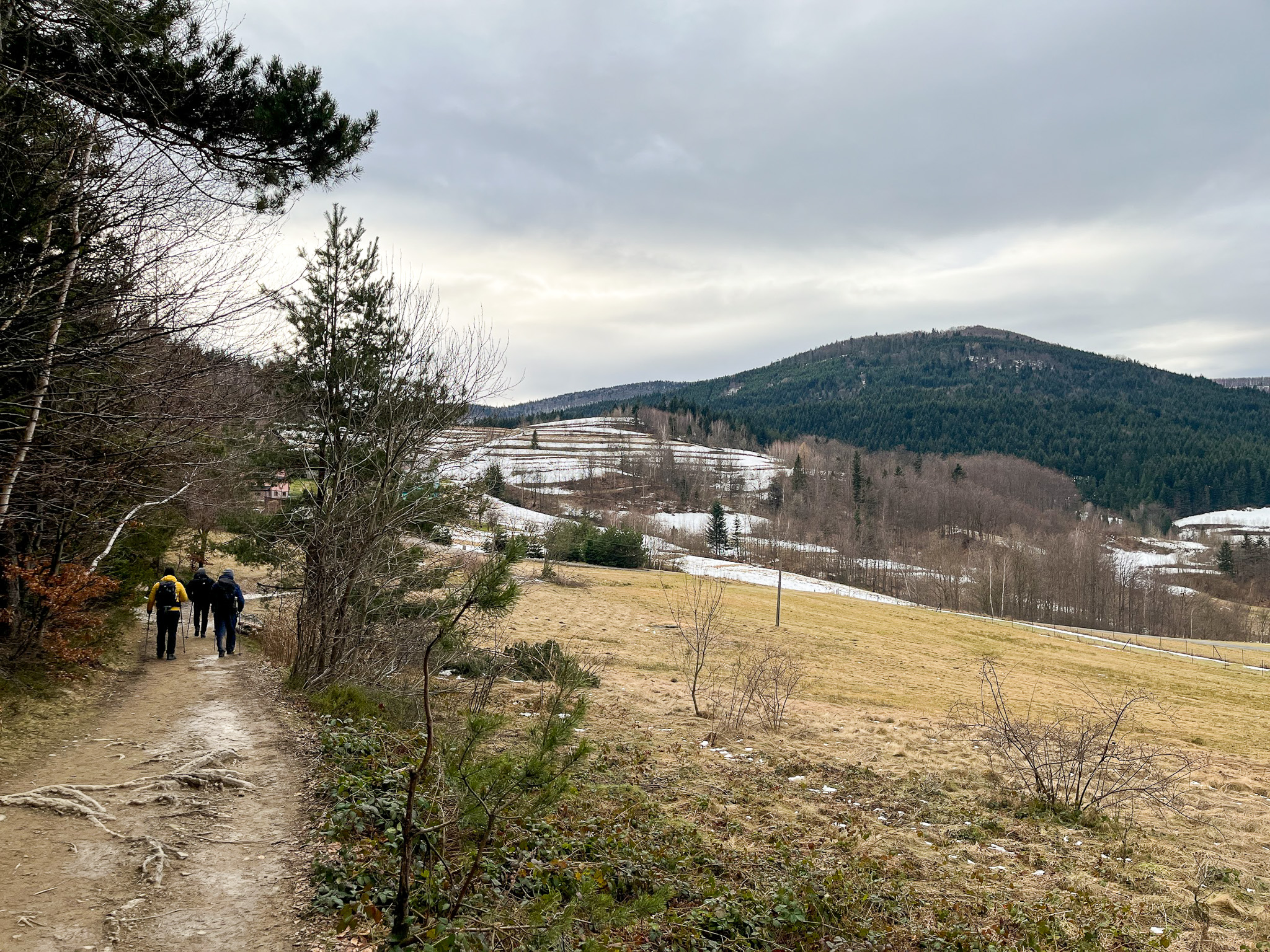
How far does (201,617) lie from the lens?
15.5m

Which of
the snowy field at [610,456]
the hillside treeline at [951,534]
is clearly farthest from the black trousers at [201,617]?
the snowy field at [610,456]

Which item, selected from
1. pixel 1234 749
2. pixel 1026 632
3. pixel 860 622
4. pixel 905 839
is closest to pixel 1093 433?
pixel 1026 632

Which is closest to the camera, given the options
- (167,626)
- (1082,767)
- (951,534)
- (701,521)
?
(1082,767)

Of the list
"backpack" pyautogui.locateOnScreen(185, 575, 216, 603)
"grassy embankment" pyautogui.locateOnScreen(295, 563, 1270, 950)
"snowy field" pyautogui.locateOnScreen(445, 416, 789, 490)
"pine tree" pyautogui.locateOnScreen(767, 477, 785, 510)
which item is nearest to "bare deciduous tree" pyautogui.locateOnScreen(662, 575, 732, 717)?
"grassy embankment" pyautogui.locateOnScreen(295, 563, 1270, 950)

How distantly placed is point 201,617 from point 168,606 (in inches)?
152

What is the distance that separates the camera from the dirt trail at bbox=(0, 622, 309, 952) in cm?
409

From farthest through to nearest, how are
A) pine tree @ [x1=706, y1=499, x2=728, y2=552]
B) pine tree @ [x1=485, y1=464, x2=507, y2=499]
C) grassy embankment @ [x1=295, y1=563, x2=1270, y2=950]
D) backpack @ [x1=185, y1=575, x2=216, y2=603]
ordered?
1. pine tree @ [x1=706, y1=499, x2=728, y2=552]
2. backpack @ [x1=185, y1=575, x2=216, y2=603]
3. pine tree @ [x1=485, y1=464, x2=507, y2=499]
4. grassy embankment @ [x1=295, y1=563, x2=1270, y2=950]

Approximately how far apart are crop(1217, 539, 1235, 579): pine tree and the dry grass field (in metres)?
85.4

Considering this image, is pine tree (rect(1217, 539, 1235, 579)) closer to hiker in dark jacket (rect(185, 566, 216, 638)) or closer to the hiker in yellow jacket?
hiker in dark jacket (rect(185, 566, 216, 638))

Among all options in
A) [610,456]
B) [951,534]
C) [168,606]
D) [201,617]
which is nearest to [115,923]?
[168,606]

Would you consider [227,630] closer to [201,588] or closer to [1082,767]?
[201,588]

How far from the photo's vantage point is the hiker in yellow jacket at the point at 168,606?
11.8 meters

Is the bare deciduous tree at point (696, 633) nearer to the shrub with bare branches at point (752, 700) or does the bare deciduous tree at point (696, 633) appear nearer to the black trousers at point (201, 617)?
the shrub with bare branches at point (752, 700)

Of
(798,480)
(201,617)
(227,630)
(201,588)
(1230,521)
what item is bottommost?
(1230,521)
